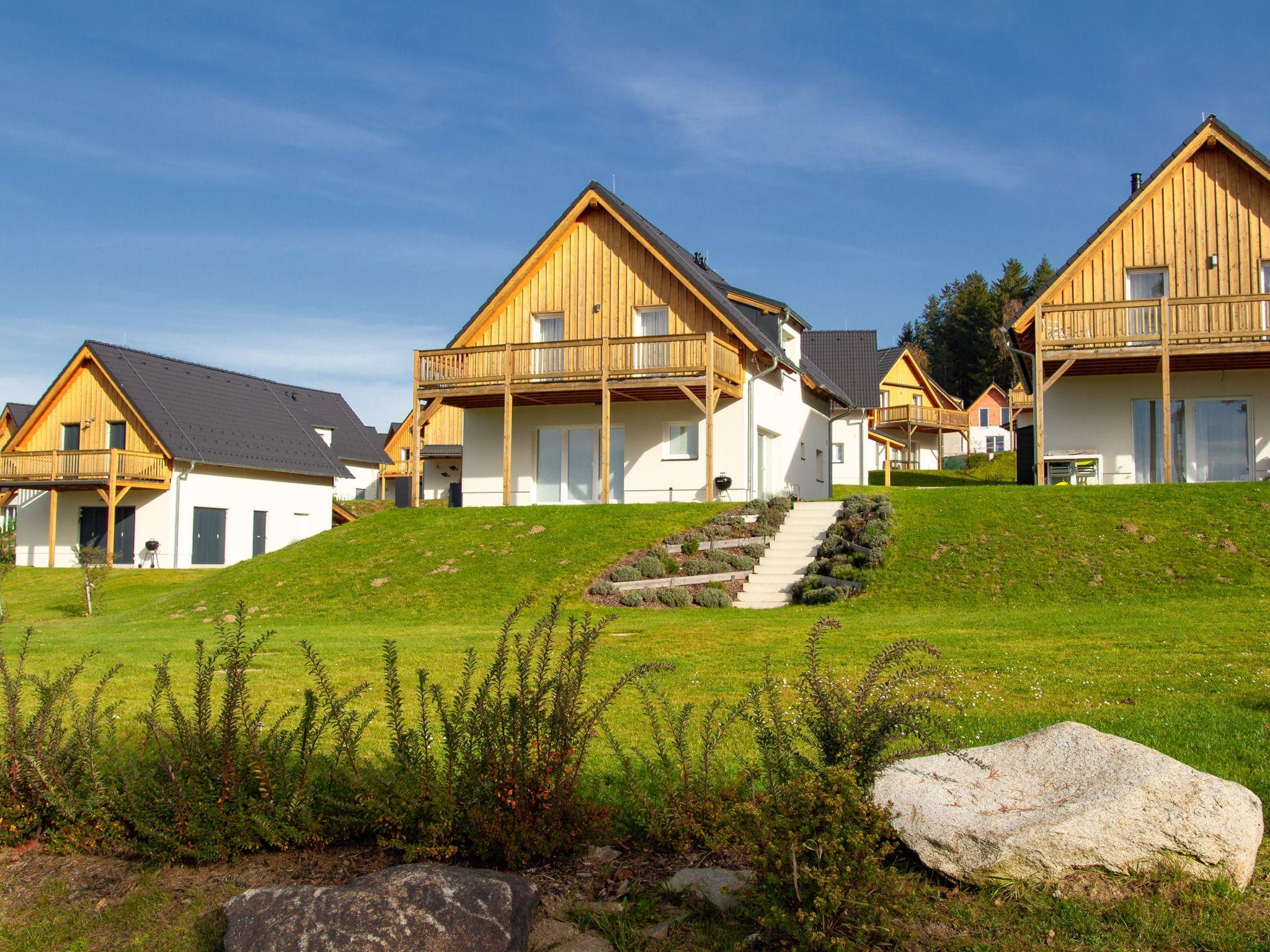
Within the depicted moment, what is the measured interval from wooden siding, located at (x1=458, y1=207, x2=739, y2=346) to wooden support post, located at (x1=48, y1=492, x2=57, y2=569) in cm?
1713

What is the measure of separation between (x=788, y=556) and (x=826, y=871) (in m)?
15.7

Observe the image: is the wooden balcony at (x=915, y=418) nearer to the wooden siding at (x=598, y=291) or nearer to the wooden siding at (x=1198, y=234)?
the wooden siding at (x=598, y=291)

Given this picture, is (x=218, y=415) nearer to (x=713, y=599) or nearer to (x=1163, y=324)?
(x=713, y=599)

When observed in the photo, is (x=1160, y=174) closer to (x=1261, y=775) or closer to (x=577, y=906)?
(x=1261, y=775)

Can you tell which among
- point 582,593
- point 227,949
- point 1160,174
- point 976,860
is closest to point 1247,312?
point 1160,174

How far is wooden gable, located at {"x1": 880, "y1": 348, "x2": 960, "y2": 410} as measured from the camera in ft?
172

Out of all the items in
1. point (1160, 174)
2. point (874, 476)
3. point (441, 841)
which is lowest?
point (441, 841)

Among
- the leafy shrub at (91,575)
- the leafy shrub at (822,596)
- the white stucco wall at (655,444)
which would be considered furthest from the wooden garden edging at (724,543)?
the leafy shrub at (91,575)

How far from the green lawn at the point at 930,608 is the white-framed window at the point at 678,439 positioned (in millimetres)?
3799

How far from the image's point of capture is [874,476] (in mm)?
47625

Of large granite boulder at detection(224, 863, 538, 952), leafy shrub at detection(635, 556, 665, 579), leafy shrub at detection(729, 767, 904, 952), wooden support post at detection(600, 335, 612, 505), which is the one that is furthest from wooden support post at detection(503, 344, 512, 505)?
leafy shrub at detection(729, 767, 904, 952)

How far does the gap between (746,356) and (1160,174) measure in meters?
10.4

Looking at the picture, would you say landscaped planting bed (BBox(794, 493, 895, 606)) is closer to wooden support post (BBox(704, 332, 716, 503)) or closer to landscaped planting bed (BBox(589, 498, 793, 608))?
landscaped planting bed (BBox(589, 498, 793, 608))

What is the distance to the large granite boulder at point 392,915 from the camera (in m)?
4.16
